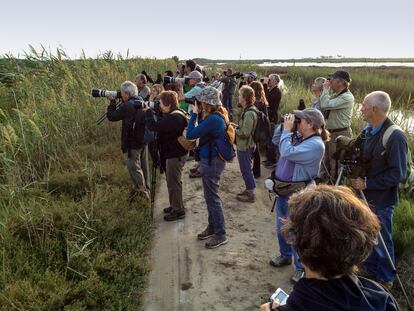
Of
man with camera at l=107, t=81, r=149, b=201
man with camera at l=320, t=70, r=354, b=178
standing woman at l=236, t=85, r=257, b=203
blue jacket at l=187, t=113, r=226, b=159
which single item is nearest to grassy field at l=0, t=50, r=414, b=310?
man with camera at l=107, t=81, r=149, b=201

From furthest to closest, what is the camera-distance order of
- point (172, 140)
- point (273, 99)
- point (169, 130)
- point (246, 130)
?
point (273, 99)
point (246, 130)
point (172, 140)
point (169, 130)

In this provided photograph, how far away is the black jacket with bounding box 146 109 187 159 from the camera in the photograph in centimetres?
481

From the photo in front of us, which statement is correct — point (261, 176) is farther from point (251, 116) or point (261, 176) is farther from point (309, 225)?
point (309, 225)

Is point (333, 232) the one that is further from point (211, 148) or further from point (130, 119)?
point (130, 119)

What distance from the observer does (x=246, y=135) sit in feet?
18.6

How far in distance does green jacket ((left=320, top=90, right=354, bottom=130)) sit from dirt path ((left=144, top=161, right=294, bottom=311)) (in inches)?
64.2

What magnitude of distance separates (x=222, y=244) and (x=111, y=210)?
1.49m

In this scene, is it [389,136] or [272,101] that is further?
[272,101]

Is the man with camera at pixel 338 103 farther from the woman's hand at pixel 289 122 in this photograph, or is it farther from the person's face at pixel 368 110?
the woman's hand at pixel 289 122

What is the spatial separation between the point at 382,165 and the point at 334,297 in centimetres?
233

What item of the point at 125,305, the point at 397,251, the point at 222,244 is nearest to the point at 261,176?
the point at 222,244

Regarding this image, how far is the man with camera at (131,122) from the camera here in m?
5.12

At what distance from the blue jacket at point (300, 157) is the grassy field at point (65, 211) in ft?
4.81

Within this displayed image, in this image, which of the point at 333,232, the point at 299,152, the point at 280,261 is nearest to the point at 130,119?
the point at 299,152
